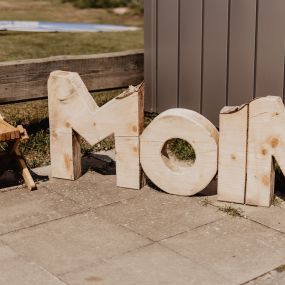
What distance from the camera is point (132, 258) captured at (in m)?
4.77

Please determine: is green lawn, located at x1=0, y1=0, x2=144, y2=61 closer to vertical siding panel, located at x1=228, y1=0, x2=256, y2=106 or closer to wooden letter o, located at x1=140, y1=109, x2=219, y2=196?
vertical siding panel, located at x1=228, y1=0, x2=256, y2=106

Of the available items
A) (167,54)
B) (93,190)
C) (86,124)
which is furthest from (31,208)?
(167,54)

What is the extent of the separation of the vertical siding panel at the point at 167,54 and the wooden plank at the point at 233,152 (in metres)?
2.49

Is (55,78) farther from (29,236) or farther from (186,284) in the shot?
(186,284)

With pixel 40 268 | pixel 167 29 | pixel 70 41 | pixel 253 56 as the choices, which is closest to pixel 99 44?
pixel 70 41

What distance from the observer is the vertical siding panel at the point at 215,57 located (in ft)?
24.5

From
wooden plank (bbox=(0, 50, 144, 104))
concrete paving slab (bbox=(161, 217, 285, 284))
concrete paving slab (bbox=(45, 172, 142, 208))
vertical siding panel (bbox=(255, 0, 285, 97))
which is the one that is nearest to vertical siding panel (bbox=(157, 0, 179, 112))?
wooden plank (bbox=(0, 50, 144, 104))

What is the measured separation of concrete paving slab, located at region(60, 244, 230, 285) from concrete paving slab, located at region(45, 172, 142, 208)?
48.6 inches

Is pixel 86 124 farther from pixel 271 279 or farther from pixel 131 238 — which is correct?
pixel 271 279

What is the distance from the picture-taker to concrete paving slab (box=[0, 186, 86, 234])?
5488 millimetres

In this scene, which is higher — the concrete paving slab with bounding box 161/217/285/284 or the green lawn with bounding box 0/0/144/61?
the green lawn with bounding box 0/0/144/61

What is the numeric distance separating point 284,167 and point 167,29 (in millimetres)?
3116

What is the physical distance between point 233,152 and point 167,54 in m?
2.76

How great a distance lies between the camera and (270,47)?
6980mm
